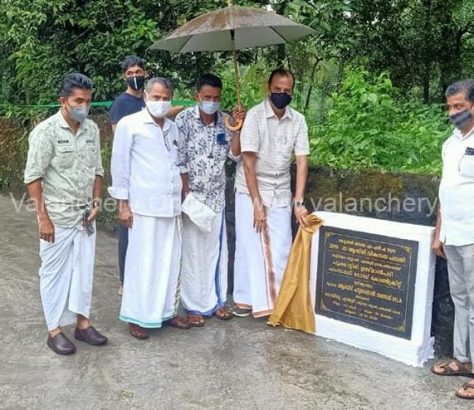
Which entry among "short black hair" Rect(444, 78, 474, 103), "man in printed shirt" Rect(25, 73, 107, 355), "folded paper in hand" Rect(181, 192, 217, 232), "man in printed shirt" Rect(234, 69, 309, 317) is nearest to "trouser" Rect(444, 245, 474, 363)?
"short black hair" Rect(444, 78, 474, 103)

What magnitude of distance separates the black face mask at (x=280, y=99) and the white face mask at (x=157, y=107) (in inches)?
30.1

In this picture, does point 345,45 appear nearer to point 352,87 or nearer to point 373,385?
point 352,87

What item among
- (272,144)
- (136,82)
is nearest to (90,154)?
(136,82)

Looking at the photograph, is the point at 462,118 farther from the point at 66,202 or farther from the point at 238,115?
the point at 66,202

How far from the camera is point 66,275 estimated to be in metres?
4.36

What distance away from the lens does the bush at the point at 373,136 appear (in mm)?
4930

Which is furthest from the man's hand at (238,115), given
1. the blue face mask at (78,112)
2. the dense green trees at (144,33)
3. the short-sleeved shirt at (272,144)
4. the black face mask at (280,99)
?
the dense green trees at (144,33)

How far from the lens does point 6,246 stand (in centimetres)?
736

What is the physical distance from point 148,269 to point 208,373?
0.92m

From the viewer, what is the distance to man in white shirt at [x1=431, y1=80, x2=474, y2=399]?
12.2ft

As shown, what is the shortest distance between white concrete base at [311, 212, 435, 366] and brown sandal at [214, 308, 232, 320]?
820 mm

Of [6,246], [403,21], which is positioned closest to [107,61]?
[6,246]

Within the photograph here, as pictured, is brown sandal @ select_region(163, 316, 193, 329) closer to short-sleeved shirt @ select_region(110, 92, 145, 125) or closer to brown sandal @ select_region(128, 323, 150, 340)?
brown sandal @ select_region(128, 323, 150, 340)

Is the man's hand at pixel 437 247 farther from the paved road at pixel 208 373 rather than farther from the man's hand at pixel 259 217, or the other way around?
the man's hand at pixel 259 217
